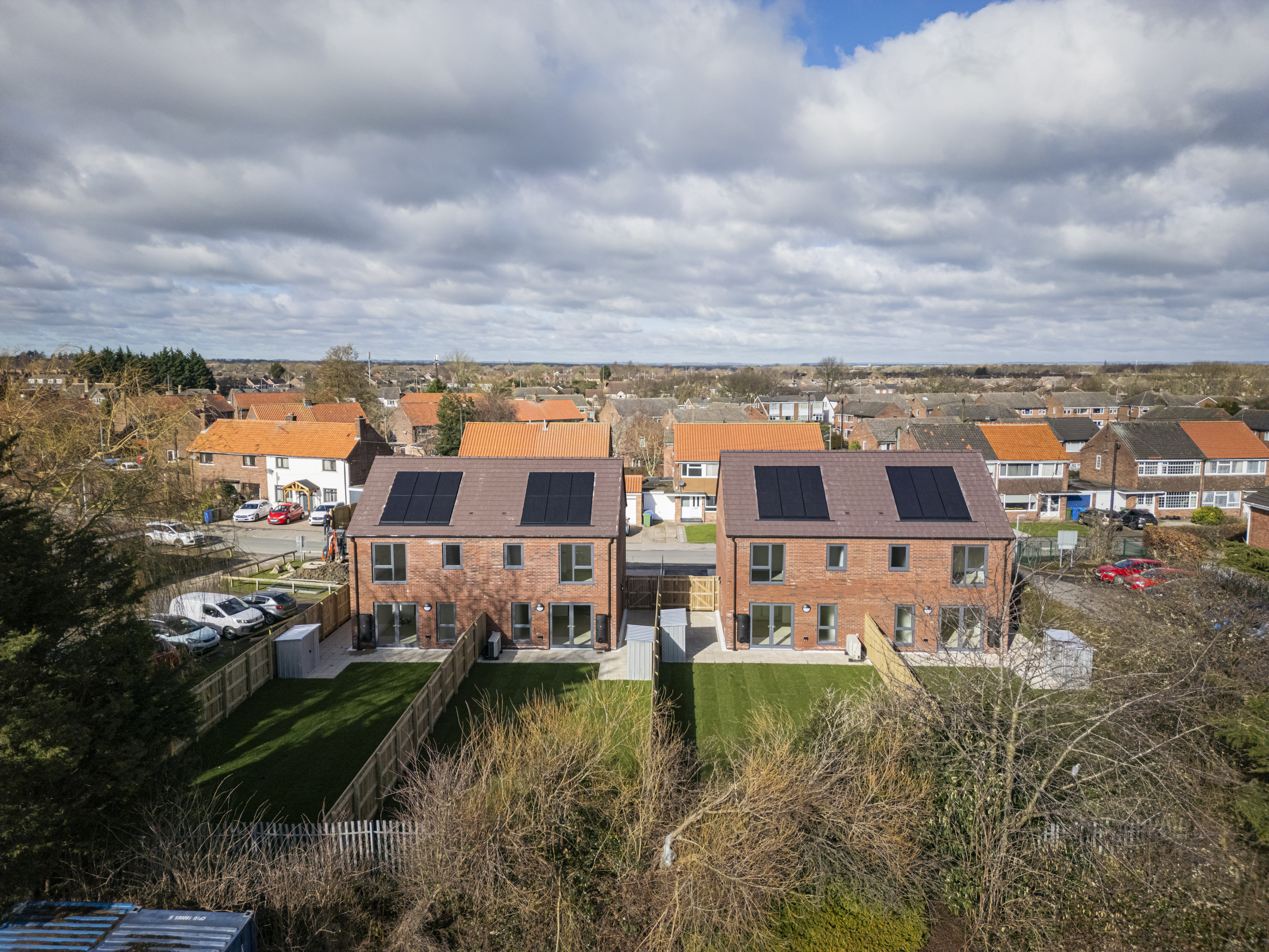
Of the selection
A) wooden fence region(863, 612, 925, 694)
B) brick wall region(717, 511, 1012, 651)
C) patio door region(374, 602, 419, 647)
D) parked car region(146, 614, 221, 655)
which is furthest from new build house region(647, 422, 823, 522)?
parked car region(146, 614, 221, 655)

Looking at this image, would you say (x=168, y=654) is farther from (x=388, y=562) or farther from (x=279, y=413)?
(x=279, y=413)

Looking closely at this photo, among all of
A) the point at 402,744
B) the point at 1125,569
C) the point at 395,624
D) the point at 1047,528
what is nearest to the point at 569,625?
the point at 395,624

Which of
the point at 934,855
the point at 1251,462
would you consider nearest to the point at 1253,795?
the point at 934,855

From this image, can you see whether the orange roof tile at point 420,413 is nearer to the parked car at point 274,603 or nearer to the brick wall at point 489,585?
the parked car at point 274,603

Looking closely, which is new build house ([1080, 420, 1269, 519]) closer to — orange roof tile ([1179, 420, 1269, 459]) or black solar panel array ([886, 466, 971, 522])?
orange roof tile ([1179, 420, 1269, 459])

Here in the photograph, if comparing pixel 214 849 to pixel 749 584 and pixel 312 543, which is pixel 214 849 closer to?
pixel 749 584
